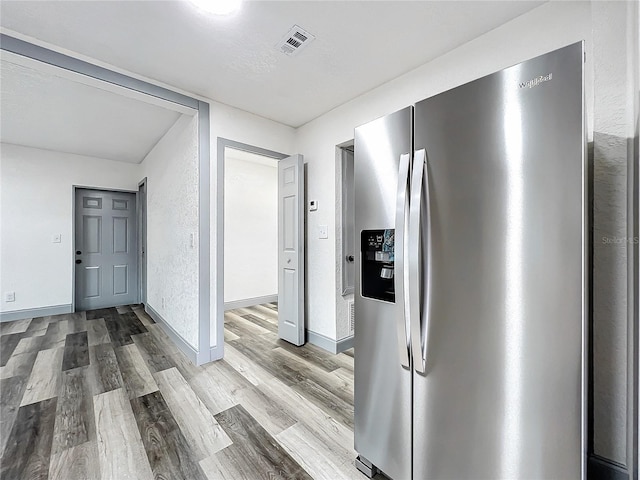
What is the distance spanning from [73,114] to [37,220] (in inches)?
86.6

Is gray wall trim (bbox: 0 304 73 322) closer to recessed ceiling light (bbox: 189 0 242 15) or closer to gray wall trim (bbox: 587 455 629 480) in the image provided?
recessed ceiling light (bbox: 189 0 242 15)

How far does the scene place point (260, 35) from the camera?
1805mm

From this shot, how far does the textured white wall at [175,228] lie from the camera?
107 inches

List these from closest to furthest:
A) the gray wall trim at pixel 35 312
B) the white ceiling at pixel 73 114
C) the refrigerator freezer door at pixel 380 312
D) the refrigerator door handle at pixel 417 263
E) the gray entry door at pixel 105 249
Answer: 1. the refrigerator door handle at pixel 417 263
2. the refrigerator freezer door at pixel 380 312
3. the white ceiling at pixel 73 114
4. the gray wall trim at pixel 35 312
5. the gray entry door at pixel 105 249

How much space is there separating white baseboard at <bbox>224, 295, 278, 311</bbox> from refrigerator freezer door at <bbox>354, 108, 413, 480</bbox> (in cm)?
363

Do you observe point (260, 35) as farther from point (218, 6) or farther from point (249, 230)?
point (249, 230)

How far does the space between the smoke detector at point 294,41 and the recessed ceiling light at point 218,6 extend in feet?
1.17

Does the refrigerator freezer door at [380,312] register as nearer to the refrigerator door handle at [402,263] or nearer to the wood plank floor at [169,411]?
the refrigerator door handle at [402,263]

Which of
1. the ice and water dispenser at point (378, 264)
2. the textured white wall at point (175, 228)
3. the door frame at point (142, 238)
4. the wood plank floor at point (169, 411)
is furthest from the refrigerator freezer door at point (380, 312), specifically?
the door frame at point (142, 238)

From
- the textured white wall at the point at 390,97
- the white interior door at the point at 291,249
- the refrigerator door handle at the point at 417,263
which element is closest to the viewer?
the refrigerator door handle at the point at 417,263

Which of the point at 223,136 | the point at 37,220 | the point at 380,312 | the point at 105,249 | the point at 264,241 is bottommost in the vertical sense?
the point at 380,312

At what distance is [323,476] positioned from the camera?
137 cm

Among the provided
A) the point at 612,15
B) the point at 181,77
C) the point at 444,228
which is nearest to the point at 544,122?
the point at 444,228

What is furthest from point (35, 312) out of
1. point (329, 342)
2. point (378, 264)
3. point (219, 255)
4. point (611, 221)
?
point (611, 221)
